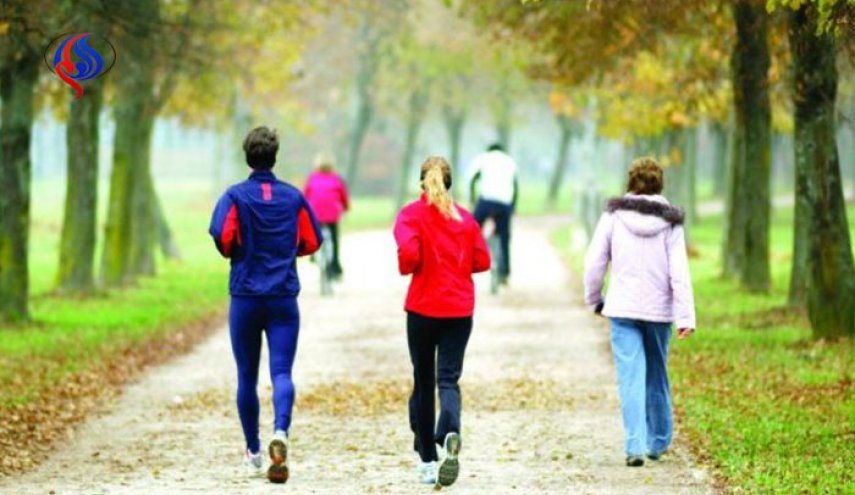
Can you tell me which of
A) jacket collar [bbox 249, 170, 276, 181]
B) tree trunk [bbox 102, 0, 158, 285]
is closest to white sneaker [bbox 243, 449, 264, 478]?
jacket collar [bbox 249, 170, 276, 181]

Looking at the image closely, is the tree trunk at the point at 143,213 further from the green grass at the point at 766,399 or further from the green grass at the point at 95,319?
the green grass at the point at 766,399

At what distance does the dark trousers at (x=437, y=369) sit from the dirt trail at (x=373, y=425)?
303mm

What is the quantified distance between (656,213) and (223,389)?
5845mm

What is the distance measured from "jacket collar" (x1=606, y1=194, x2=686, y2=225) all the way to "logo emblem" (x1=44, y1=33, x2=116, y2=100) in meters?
9.01

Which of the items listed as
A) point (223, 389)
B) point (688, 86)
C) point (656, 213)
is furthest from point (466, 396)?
point (688, 86)

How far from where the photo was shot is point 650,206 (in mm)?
10914

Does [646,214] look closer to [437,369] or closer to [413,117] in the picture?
[437,369]

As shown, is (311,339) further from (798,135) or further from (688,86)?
(688,86)

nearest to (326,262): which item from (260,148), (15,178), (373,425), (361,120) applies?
(15,178)

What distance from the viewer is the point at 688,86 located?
88.7 feet

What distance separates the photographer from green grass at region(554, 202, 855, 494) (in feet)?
33.8

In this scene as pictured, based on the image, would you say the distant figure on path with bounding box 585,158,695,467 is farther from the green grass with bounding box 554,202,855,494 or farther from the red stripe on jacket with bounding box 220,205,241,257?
the red stripe on jacket with bounding box 220,205,241,257

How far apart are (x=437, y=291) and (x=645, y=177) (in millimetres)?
1575

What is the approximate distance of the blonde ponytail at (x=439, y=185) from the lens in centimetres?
1020
